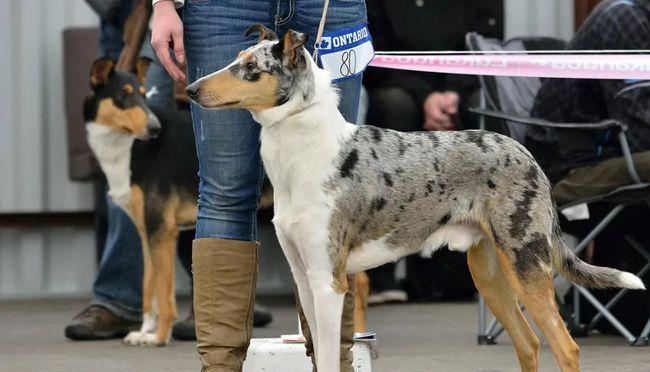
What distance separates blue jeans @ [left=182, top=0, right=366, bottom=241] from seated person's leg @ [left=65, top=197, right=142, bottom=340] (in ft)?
8.43

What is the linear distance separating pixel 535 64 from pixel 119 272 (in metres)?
2.31

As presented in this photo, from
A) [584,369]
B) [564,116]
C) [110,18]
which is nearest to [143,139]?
[110,18]

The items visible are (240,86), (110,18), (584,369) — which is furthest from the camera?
(110,18)

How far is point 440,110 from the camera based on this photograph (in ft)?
25.4

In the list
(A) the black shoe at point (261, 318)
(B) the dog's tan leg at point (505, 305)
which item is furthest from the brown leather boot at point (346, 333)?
(A) the black shoe at point (261, 318)

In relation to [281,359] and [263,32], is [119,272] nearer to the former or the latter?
[281,359]

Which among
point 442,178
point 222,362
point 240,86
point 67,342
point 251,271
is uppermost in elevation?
point 240,86

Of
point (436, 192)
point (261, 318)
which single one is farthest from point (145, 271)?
point (436, 192)

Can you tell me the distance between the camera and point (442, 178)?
158 inches

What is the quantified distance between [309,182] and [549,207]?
2.71ft

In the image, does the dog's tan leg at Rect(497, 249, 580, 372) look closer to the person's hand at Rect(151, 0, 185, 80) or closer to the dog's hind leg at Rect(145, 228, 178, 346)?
the person's hand at Rect(151, 0, 185, 80)

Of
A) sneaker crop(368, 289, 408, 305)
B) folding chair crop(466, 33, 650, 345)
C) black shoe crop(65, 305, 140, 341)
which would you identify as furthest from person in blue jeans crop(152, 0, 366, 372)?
sneaker crop(368, 289, 408, 305)

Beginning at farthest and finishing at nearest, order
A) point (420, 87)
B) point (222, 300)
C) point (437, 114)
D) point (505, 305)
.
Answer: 1. point (420, 87)
2. point (437, 114)
3. point (505, 305)
4. point (222, 300)

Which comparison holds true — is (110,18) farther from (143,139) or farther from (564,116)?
(564,116)
